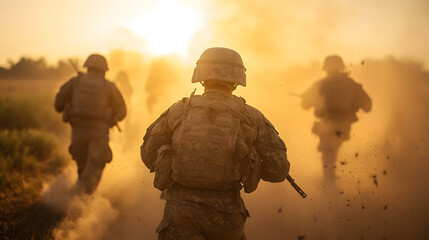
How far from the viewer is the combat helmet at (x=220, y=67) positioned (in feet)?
9.58

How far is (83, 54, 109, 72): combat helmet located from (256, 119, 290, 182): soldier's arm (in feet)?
14.6

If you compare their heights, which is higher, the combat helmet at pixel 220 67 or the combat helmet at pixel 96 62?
the combat helmet at pixel 96 62

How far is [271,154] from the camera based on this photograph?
285 cm

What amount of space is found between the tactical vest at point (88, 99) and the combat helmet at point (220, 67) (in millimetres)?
3833

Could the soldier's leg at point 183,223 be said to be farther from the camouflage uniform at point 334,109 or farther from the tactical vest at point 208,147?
the camouflage uniform at point 334,109

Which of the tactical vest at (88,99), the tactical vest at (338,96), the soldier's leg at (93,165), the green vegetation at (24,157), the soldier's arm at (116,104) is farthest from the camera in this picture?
the green vegetation at (24,157)

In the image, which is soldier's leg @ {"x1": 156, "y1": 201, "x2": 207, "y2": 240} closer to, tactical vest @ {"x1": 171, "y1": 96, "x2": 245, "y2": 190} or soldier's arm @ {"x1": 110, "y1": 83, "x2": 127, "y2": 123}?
tactical vest @ {"x1": 171, "y1": 96, "x2": 245, "y2": 190}

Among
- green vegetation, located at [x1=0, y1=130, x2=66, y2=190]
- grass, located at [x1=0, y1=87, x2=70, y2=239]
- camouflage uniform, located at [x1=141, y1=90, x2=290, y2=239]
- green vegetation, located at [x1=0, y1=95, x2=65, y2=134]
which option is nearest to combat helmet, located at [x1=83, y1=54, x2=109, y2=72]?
grass, located at [x1=0, y1=87, x2=70, y2=239]

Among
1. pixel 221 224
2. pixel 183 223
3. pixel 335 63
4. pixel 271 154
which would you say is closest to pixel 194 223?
pixel 183 223

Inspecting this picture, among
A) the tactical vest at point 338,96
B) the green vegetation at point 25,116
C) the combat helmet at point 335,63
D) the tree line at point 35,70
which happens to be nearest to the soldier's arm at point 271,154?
the tactical vest at point 338,96

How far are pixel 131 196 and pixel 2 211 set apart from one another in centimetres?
205

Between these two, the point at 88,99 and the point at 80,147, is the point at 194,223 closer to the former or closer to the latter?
the point at 88,99

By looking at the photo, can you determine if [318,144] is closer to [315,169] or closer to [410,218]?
[315,169]

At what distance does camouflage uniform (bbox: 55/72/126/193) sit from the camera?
6.58 m
